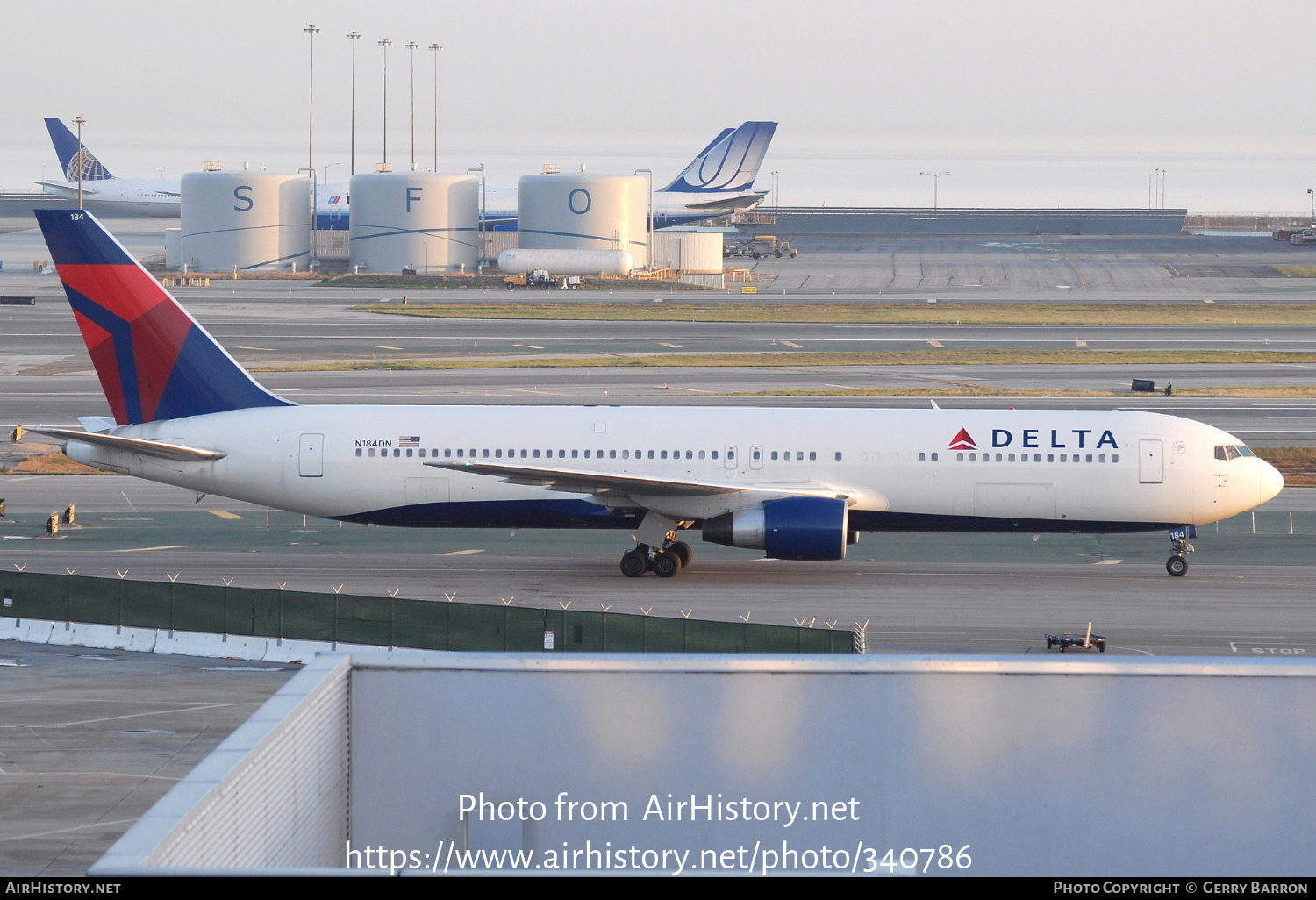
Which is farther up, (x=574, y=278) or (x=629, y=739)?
→ (x=574, y=278)

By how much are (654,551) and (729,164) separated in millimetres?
136305

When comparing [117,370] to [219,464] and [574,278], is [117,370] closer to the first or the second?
[219,464]

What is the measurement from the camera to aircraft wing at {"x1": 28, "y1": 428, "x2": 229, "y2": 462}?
126ft

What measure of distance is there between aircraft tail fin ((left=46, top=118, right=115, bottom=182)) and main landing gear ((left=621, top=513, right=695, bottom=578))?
530 feet

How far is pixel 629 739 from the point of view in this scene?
13.7m

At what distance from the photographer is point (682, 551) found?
40.4 metres

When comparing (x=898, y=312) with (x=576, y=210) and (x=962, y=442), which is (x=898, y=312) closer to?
(x=576, y=210)

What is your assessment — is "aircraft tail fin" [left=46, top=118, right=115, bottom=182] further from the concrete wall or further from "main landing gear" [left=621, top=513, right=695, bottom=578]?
the concrete wall

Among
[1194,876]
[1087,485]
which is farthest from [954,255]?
[1194,876]

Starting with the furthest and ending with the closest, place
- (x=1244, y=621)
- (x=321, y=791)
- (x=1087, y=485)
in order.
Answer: (x=1087, y=485), (x=1244, y=621), (x=321, y=791)

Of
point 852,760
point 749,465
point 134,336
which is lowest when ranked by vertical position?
point 852,760

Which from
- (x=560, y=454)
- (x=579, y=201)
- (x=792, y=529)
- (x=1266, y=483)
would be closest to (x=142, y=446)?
(x=560, y=454)

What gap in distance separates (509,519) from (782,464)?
755cm

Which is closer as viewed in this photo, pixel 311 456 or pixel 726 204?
pixel 311 456
